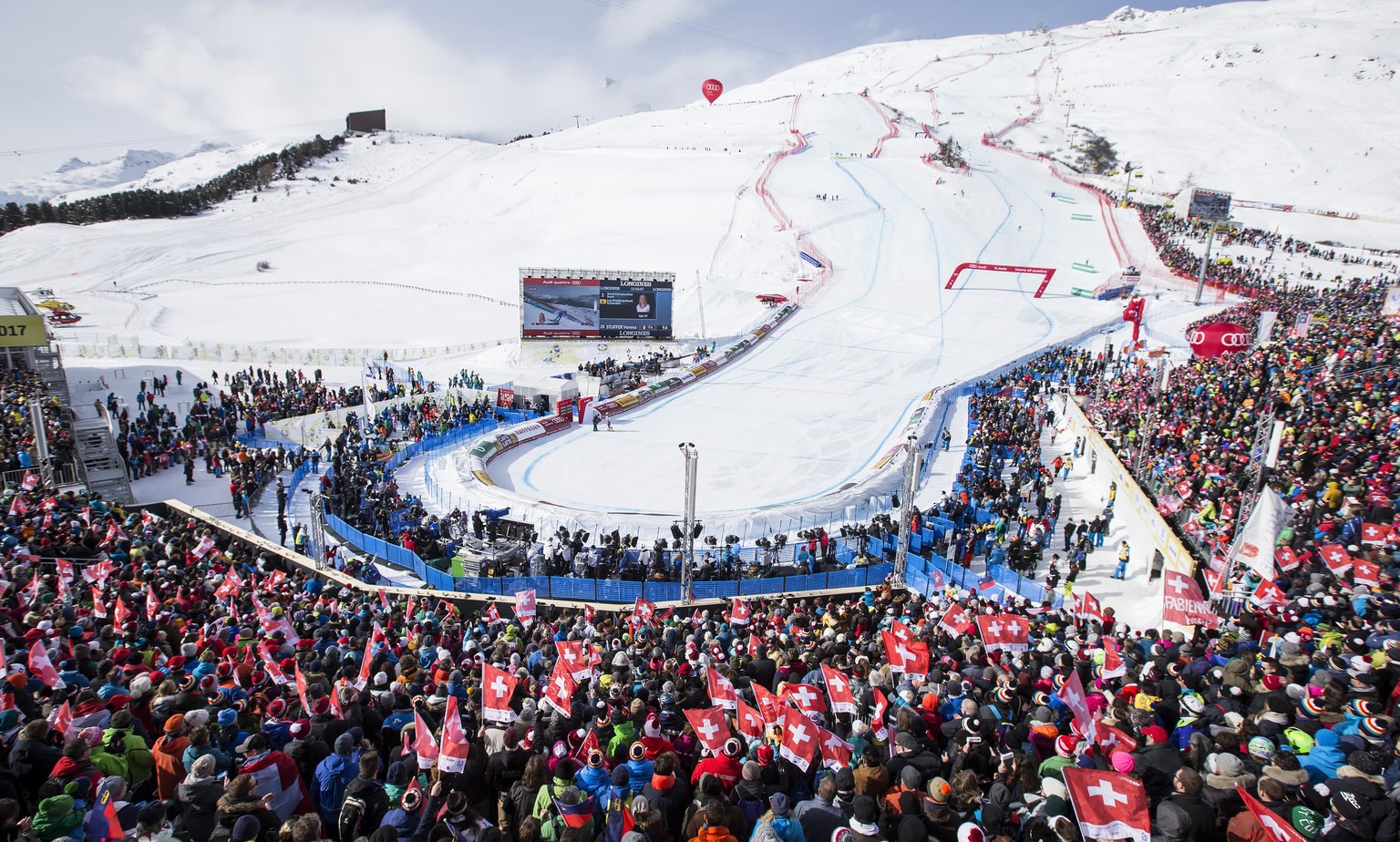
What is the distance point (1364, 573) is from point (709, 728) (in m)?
9.86

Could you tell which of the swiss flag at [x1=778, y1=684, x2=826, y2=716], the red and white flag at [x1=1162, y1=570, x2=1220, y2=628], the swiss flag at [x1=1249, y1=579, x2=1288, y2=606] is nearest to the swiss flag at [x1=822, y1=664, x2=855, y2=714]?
the swiss flag at [x1=778, y1=684, x2=826, y2=716]

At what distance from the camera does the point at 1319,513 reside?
1313 cm

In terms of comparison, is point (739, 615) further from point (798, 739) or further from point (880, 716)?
point (798, 739)

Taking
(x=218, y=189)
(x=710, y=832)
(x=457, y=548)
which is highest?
(x=218, y=189)

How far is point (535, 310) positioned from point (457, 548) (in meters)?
22.2

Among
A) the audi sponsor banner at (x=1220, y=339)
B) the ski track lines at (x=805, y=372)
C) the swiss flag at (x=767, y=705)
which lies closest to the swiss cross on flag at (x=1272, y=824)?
the swiss flag at (x=767, y=705)

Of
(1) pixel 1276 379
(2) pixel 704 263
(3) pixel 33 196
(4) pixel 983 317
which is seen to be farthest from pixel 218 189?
(1) pixel 1276 379

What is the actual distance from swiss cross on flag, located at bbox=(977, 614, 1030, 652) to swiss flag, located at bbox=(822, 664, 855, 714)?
9.98 ft

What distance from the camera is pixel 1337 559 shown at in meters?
10.3

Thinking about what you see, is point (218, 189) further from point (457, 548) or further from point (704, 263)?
point (457, 548)

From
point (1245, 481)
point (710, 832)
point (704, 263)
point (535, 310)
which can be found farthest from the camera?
point (704, 263)

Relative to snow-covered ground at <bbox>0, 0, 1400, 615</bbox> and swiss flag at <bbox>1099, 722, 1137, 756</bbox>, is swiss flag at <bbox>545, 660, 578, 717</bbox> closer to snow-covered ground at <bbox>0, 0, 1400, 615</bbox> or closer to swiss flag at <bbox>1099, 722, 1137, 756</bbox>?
swiss flag at <bbox>1099, 722, 1137, 756</bbox>

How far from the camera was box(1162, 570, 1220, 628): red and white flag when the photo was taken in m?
10.5

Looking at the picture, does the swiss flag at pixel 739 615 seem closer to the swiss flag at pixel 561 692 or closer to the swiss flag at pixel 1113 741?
the swiss flag at pixel 561 692
